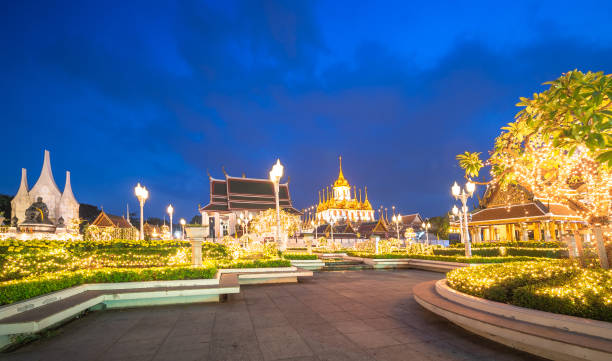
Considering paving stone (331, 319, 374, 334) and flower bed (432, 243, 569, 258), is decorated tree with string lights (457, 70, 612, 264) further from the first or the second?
flower bed (432, 243, 569, 258)

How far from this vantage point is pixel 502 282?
18.5 ft

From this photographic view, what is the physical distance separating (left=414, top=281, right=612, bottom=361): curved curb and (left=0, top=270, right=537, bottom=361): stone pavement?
17 cm

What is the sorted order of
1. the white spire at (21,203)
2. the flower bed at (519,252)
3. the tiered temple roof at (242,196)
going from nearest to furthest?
the flower bed at (519,252) < the white spire at (21,203) < the tiered temple roof at (242,196)

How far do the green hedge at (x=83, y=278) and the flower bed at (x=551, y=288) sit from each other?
254 inches

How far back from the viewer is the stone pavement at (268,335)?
4316mm

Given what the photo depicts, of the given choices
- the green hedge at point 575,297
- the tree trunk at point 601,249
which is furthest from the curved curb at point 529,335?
the tree trunk at point 601,249

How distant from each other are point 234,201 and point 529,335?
5342cm

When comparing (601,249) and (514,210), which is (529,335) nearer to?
(601,249)

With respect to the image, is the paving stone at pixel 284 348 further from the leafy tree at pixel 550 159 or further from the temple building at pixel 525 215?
the temple building at pixel 525 215

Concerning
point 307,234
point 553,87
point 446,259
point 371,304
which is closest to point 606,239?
point 553,87

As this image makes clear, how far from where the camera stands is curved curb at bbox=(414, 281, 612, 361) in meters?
3.52

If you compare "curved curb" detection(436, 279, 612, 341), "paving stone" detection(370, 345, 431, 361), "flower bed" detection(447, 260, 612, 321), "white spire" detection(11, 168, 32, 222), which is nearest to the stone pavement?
"paving stone" detection(370, 345, 431, 361)

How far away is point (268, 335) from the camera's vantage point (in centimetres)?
514

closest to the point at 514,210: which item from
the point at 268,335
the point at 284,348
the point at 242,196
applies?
the point at 268,335
